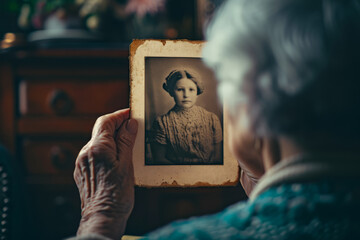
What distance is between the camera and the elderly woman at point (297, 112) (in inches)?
10.8

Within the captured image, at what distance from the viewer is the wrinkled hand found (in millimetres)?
504

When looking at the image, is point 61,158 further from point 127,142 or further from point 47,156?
point 127,142

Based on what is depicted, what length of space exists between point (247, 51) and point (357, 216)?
175mm

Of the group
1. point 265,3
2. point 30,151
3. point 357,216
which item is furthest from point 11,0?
point 357,216

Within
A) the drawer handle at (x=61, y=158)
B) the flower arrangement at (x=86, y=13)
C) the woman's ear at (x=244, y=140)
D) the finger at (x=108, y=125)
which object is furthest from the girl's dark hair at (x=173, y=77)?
the flower arrangement at (x=86, y=13)

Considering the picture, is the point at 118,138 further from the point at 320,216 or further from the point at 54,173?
the point at 54,173

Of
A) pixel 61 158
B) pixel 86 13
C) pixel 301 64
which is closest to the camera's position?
pixel 301 64

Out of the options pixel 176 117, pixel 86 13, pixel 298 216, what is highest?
pixel 86 13

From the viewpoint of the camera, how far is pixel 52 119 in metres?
1.02

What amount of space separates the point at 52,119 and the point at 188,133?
0.61 metres

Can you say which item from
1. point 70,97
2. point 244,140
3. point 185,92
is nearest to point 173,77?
point 185,92

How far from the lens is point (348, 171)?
281 millimetres

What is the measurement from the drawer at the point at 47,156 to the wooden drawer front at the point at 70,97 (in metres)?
0.09

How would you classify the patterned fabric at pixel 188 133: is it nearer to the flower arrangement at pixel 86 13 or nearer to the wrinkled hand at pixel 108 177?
the wrinkled hand at pixel 108 177
